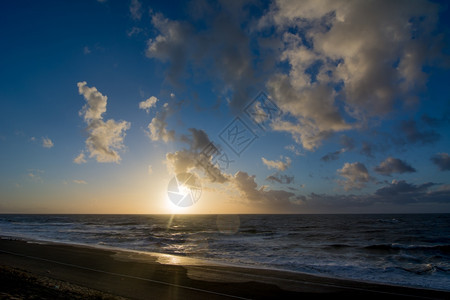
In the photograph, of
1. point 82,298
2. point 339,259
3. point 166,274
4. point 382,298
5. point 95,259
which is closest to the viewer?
point 82,298

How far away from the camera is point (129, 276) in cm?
1462

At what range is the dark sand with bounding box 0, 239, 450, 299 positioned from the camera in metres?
10.7

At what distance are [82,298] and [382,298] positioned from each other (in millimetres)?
13497

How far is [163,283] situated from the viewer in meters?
13.4

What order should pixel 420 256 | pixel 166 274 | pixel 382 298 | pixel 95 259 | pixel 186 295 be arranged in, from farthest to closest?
pixel 420 256, pixel 95 259, pixel 166 274, pixel 382 298, pixel 186 295

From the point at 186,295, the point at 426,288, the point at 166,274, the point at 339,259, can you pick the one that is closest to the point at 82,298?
the point at 186,295

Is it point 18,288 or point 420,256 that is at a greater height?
point 18,288

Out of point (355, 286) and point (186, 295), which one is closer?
point (186, 295)

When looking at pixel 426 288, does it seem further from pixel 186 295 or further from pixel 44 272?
pixel 44 272

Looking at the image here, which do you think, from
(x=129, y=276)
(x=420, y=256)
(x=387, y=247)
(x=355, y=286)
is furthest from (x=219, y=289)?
(x=387, y=247)

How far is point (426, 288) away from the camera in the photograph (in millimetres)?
14703

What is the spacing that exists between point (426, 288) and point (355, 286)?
4.16 metres

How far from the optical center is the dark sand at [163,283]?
10.7 metres

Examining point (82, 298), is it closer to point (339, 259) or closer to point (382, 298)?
point (382, 298)
